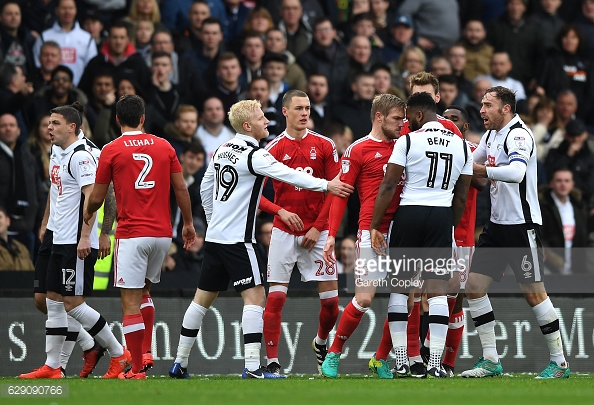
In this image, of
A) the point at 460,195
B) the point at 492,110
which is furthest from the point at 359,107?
the point at 460,195

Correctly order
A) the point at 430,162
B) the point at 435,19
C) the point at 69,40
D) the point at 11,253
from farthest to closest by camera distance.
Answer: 1. the point at 435,19
2. the point at 69,40
3. the point at 11,253
4. the point at 430,162

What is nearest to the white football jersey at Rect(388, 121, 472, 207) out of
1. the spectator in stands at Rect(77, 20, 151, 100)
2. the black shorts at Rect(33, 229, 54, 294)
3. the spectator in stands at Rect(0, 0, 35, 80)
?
the black shorts at Rect(33, 229, 54, 294)

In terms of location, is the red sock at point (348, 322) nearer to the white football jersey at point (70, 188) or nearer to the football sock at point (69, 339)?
the white football jersey at point (70, 188)

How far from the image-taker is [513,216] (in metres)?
11.2

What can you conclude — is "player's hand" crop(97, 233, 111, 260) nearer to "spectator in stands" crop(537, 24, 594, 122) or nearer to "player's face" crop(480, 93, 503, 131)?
"player's face" crop(480, 93, 503, 131)

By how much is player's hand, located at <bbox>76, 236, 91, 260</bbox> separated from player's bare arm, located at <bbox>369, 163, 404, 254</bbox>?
2763 mm

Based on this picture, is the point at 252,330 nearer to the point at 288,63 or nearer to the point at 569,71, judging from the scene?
the point at 288,63

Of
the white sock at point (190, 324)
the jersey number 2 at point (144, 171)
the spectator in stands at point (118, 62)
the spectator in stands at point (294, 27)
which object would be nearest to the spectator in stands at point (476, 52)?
the spectator in stands at point (294, 27)

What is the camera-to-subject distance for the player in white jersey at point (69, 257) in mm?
11438

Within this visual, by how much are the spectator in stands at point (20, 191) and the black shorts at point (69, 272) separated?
3556 mm

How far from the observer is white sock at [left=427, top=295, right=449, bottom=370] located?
10.7 meters

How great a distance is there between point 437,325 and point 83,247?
347cm

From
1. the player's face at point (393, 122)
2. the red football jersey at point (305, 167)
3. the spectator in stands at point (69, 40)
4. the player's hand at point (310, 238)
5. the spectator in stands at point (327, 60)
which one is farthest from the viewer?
the spectator in stands at point (327, 60)

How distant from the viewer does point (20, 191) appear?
1505 centimetres
